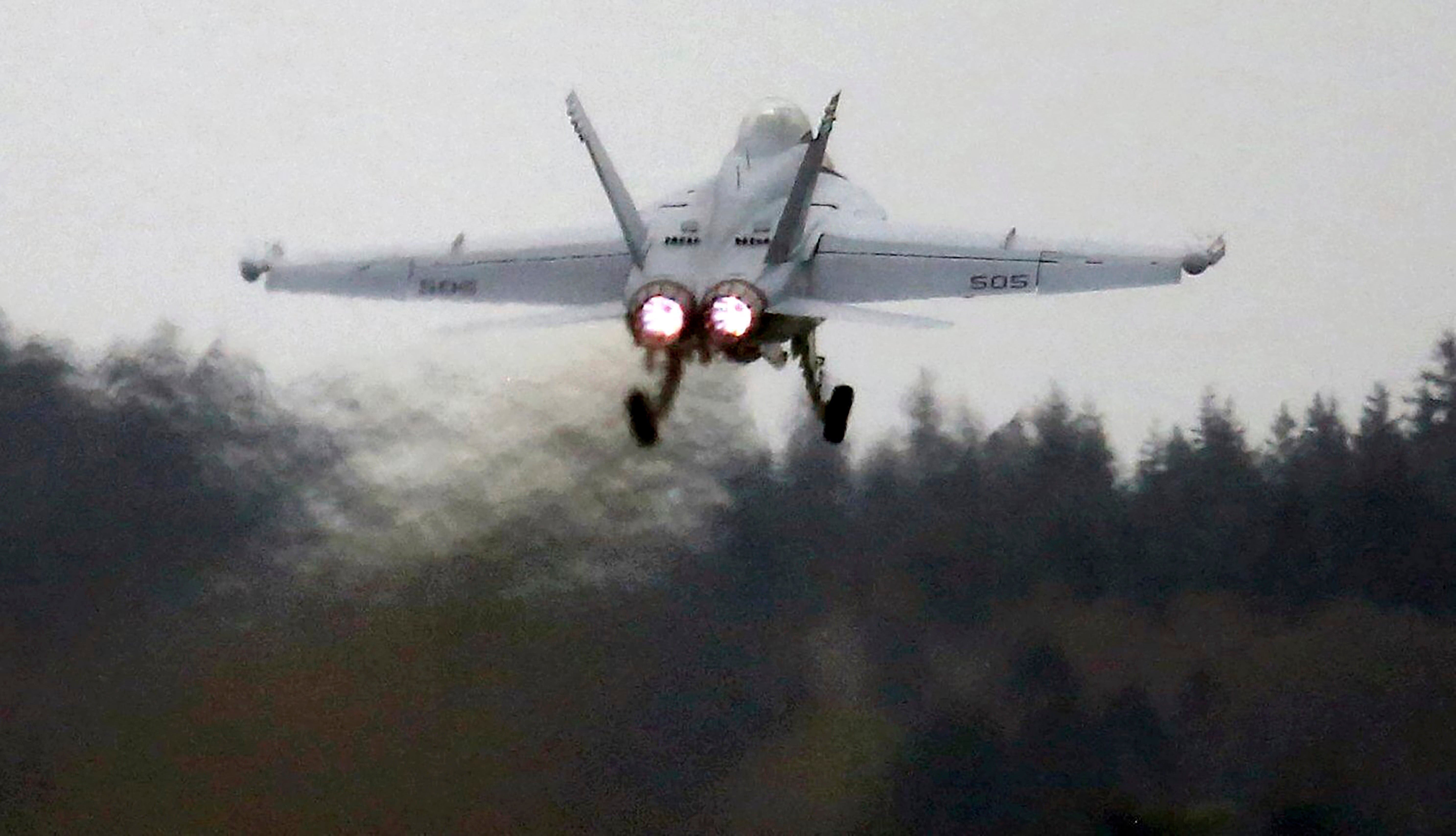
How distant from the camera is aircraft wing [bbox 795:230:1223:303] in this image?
29.3 m

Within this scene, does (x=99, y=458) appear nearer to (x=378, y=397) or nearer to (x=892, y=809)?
(x=378, y=397)

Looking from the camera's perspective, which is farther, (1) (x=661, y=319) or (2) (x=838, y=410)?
(2) (x=838, y=410)

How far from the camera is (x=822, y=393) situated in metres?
30.9

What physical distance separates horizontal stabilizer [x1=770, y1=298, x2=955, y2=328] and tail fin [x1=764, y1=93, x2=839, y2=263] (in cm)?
48

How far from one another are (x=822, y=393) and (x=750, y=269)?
277cm

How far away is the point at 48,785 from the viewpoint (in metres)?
33.1

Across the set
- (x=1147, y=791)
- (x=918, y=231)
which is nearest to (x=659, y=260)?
(x=918, y=231)

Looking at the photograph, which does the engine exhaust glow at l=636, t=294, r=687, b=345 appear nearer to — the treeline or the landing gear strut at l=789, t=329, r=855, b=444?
the landing gear strut at l=789, t=329, r=855, b=444

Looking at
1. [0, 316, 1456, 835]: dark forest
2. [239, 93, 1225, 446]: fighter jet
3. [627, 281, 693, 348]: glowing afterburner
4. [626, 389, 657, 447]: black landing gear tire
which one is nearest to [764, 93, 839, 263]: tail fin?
[239, 93, 1225, 446]: fighter jet

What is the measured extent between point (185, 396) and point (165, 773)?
4.93 m

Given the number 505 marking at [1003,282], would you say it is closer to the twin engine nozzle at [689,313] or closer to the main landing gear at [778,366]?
the main landing gear at [778,366]

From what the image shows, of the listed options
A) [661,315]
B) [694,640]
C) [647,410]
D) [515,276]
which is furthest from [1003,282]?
[694,640]

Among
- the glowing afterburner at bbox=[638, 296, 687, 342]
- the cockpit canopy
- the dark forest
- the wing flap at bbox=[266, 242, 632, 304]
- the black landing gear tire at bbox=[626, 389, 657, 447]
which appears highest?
the cockpit canopy

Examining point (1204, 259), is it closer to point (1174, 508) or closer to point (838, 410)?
point (838, 410)
